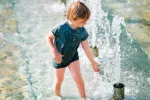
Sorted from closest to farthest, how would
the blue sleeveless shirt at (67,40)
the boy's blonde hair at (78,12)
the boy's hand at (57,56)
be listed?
the boy's blonde hair at (78,12) < the boy's hand at (57,56) < the blue sleeveless shirt at (67,40)

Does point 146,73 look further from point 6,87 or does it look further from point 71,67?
point 6,87

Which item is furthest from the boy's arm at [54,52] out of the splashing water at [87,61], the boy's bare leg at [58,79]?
the splashing water at [87,61]

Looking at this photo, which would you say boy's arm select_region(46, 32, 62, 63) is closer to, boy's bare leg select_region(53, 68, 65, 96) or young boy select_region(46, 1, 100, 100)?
young boy select_region(46, 1, 100, 100)

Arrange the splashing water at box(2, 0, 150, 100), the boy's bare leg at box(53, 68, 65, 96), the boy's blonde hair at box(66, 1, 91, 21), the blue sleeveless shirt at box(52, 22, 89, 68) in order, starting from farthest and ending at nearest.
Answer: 1. the splashing water at box(2, 0, 150, 100)
2. the boy's bare leg at box(53, 68, 65, 96)
3. the blue sleeveless shirt at box(52, 22, 89, 68)
4. the boy's blonde hair at box(66, 1, 91, 21)

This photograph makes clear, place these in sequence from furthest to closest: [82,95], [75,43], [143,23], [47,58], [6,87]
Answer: [143,23]
[47,58]
[6,87]
[82,95]
[75,43]

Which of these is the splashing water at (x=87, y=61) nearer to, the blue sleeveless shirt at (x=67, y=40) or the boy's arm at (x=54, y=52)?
the blue sleeveless shirt at (x=67, y=40)

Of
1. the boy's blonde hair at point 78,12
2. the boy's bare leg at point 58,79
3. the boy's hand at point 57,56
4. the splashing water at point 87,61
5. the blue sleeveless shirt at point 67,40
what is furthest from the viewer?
the splashing water at point 87,61

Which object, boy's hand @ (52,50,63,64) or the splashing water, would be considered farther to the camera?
the splashing water

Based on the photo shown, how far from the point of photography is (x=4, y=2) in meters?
8.15

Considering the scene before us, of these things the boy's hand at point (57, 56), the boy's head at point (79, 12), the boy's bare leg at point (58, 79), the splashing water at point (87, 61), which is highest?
the boy's head at point (79, 12)

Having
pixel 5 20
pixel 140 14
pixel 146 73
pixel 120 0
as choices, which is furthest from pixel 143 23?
pixel 5 20

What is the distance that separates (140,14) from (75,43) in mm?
3544

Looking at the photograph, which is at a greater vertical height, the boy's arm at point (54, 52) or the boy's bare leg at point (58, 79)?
the boy's arm at point (54, 52)

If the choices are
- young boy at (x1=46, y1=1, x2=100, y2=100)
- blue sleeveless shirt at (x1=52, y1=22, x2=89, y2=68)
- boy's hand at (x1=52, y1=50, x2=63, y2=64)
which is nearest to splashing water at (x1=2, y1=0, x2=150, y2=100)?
young boy at (x1=46, y1=1, x2=100, y2=100)
